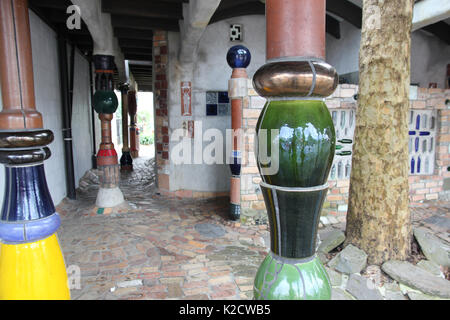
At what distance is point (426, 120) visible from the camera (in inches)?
200

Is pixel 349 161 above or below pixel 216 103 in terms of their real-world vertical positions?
below

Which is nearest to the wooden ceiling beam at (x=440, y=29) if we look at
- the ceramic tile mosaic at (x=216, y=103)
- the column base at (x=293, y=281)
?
the ceramic tile mosaic at (x=216, y=103)

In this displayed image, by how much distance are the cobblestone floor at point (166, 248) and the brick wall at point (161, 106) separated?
0.75 m

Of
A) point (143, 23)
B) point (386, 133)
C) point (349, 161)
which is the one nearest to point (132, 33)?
point (143, 23)

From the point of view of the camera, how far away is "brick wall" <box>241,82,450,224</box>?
4.30 meters

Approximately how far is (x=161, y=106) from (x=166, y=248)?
328cm

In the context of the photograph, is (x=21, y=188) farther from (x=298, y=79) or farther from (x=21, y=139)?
(x=298, y=79)

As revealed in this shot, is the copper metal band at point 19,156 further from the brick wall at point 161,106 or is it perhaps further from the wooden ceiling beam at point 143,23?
the brick wall at point 161,106

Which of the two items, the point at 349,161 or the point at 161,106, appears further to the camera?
the point at 161,106

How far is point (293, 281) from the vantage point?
0.86m

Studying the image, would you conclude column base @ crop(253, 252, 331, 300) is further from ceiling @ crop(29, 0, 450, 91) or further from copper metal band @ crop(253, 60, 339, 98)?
ceiling @ crop(29, 0, 450, 91)

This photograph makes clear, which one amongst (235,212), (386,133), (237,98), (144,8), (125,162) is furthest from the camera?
(125,162)

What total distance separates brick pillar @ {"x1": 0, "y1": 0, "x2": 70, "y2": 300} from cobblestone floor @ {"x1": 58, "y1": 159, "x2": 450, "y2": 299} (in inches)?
56.1

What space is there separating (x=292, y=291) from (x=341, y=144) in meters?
4.09
